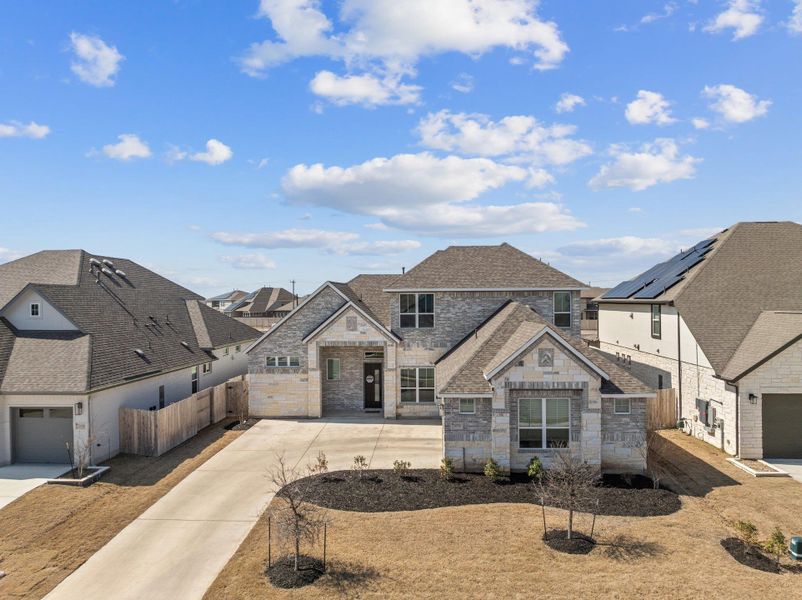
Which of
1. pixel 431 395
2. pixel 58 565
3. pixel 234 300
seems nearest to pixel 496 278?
pixel 431 395

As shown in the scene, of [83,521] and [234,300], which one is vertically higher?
[234,300]

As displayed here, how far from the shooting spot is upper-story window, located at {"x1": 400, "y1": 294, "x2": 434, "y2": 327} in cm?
2508

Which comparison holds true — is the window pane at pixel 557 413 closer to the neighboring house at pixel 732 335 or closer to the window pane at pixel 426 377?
the neighboring house at pixel 732 335

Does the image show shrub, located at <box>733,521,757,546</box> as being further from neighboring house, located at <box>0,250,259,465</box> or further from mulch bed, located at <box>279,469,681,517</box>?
neighboring house, located at <box>0,250,259,465</box>

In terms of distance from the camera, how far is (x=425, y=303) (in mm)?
25094

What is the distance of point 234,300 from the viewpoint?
9750 centimetres

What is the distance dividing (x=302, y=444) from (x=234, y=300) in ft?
272

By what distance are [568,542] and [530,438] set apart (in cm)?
519

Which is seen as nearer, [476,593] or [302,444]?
[476,593]

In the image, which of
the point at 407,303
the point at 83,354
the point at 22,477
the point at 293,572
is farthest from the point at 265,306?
the point at 293,572

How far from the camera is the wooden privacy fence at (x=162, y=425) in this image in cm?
1866

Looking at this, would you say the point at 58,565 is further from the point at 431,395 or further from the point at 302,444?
the point at 431,395

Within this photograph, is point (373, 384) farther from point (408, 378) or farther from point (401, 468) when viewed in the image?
point (401, 468)

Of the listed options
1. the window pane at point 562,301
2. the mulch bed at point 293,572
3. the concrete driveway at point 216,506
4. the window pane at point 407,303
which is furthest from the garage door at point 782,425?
the mulch bed at point 293,572
